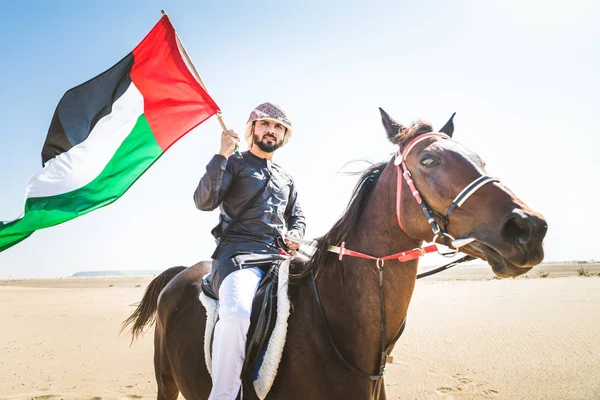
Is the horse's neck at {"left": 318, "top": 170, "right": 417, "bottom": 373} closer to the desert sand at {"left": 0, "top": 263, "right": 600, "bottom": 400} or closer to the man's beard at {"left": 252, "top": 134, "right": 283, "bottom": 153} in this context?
the man's beard at {"left": 252, "top": 134, "right": 283, "bottom": 153}

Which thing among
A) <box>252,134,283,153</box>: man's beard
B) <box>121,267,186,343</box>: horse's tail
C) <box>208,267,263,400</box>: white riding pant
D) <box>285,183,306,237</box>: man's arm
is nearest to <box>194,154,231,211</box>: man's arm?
<box>252,134,283,153</box>: man's beard

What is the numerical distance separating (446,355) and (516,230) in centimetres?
668

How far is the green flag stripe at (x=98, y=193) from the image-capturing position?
12.2 ft

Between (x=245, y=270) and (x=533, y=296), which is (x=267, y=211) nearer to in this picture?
(x=245, y=270)

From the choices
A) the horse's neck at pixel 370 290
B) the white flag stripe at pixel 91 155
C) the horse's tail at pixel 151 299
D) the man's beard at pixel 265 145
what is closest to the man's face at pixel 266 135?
the man's beard at pixel 265 145

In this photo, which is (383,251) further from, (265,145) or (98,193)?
(98,193)

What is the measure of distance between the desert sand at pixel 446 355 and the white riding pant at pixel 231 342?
4529 millimetres

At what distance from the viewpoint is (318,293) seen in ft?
9.24

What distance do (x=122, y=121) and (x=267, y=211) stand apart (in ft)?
7.76

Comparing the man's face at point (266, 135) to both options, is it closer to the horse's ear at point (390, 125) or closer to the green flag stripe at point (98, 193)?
the horse's ear at point (390, 125)

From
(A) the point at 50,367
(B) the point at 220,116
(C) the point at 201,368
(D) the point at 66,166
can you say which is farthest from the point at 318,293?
(A) the point at 50,367

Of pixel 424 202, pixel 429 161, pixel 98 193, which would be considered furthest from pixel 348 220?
pixel 98 193

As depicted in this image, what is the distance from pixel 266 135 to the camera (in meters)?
3.57

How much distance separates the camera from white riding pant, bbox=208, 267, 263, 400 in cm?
249
